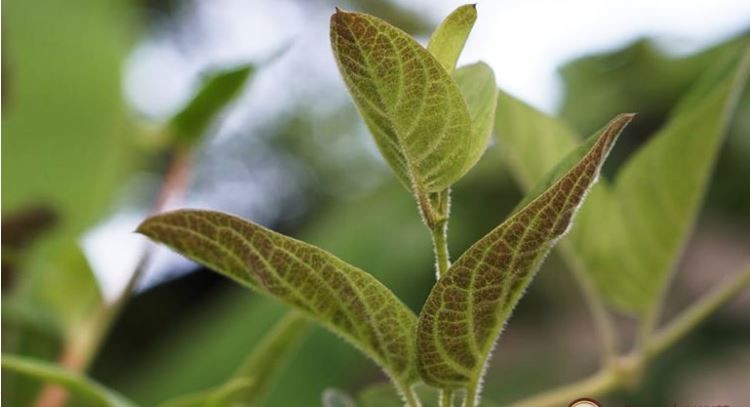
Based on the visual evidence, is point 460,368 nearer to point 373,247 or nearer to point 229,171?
point 373,247

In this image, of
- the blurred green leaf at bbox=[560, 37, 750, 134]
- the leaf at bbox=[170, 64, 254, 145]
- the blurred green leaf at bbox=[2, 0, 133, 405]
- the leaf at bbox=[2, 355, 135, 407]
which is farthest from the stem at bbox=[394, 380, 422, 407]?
the blurred green leaf at bbox=[560, 37, 750, 134]

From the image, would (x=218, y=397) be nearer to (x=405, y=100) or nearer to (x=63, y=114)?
(x=405, y=100)

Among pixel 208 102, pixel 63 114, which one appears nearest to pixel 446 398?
pixel 208 102

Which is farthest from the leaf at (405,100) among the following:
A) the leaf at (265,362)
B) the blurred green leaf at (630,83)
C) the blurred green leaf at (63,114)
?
the blurred green leaf at (630,83)

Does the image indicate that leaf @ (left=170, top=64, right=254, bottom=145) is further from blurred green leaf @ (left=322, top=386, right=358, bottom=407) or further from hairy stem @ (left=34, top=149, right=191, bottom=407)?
blurred green leaf @ (left=322, top=386, right=358, bottom=407)

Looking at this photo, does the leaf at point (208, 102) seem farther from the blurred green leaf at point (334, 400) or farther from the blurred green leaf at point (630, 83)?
the blurred green leaf at point (630, 83)

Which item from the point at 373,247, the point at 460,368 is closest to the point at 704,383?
the point at 373,247

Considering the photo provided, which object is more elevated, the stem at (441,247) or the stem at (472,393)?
the stem at (441,247)
